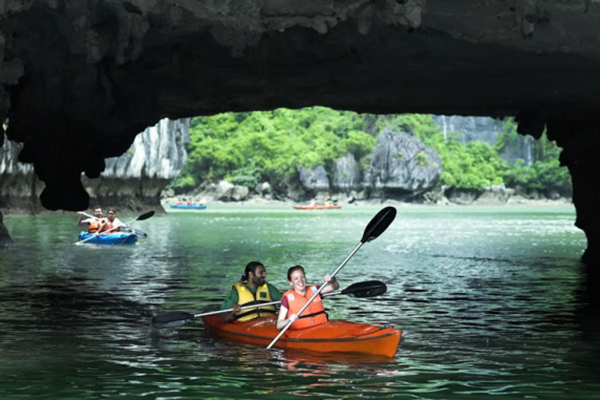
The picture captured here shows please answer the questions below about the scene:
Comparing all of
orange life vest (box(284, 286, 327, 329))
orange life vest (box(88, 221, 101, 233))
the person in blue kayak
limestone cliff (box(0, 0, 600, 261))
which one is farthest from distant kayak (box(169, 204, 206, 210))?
orange life vest (box(284, 286, 327, 329))

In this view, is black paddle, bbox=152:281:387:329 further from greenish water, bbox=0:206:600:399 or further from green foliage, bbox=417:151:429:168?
green foliage, bbox=417:151:429:168

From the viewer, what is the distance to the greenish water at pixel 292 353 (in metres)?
9.98

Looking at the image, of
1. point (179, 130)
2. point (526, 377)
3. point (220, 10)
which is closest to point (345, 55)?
point (220, 10)

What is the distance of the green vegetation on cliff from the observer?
4043 inches

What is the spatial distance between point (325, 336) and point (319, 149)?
3603 inches

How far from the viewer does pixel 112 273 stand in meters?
23.4

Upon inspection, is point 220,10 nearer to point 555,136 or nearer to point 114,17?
point 114,17

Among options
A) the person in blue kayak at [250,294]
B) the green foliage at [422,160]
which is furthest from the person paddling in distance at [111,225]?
the green foliage at [422,160]

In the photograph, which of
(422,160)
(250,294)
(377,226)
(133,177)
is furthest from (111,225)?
(422,160)

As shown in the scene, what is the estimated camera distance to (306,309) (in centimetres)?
1223

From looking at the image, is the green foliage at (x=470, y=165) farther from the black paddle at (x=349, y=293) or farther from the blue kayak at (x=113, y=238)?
the black paddle at (x=349, y=293)

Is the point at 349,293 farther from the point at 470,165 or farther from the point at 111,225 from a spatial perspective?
the point at 470,165

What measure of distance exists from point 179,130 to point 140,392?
58253 mm

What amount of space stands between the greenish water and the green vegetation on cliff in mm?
71394
